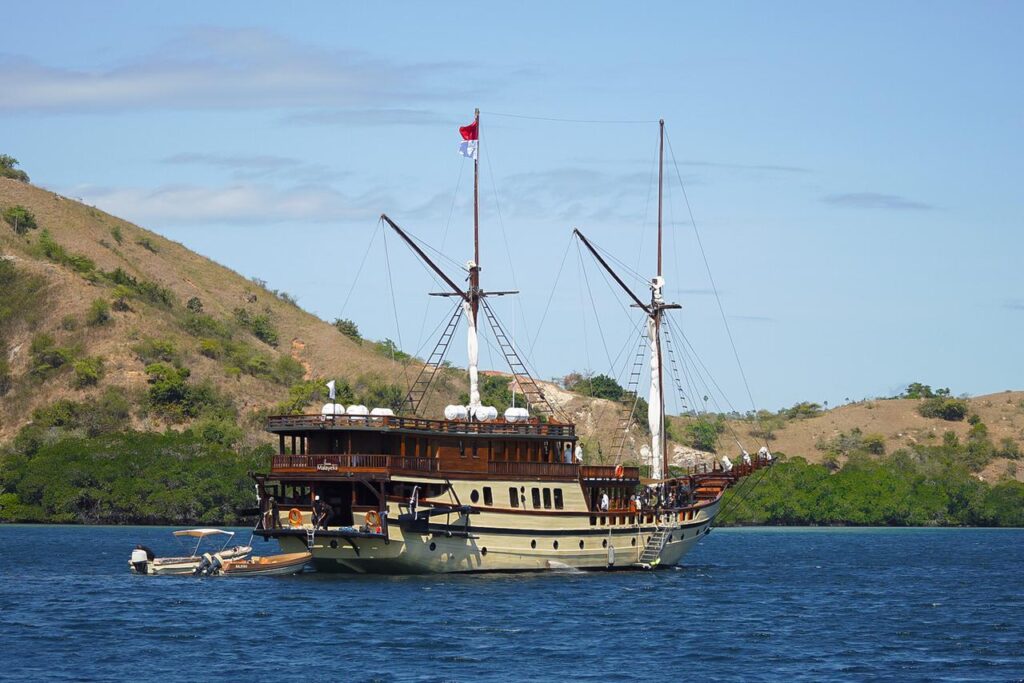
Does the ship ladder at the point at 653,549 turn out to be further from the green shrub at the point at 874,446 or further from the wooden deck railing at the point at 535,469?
the green shrub at the point at 874,446

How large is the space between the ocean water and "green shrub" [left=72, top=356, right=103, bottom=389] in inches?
2670

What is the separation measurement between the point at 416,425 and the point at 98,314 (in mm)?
96441

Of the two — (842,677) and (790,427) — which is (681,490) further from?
(790,427)

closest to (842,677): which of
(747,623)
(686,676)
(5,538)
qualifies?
(686,676)

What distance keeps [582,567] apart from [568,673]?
2753cm

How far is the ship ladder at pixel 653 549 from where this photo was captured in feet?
252

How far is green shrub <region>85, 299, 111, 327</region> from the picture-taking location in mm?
155375

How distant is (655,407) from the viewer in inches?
3346

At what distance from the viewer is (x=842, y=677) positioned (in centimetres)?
4531

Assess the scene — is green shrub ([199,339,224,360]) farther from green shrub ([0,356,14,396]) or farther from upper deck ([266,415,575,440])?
upper deck ([266,415,575,440])

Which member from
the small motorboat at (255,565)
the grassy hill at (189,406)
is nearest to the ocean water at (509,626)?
the small motorboat at (255,565)

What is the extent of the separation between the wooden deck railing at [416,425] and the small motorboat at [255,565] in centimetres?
534

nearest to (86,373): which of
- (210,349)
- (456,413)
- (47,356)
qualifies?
(47,356)

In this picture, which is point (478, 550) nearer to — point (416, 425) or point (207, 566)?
point (416, 425)
